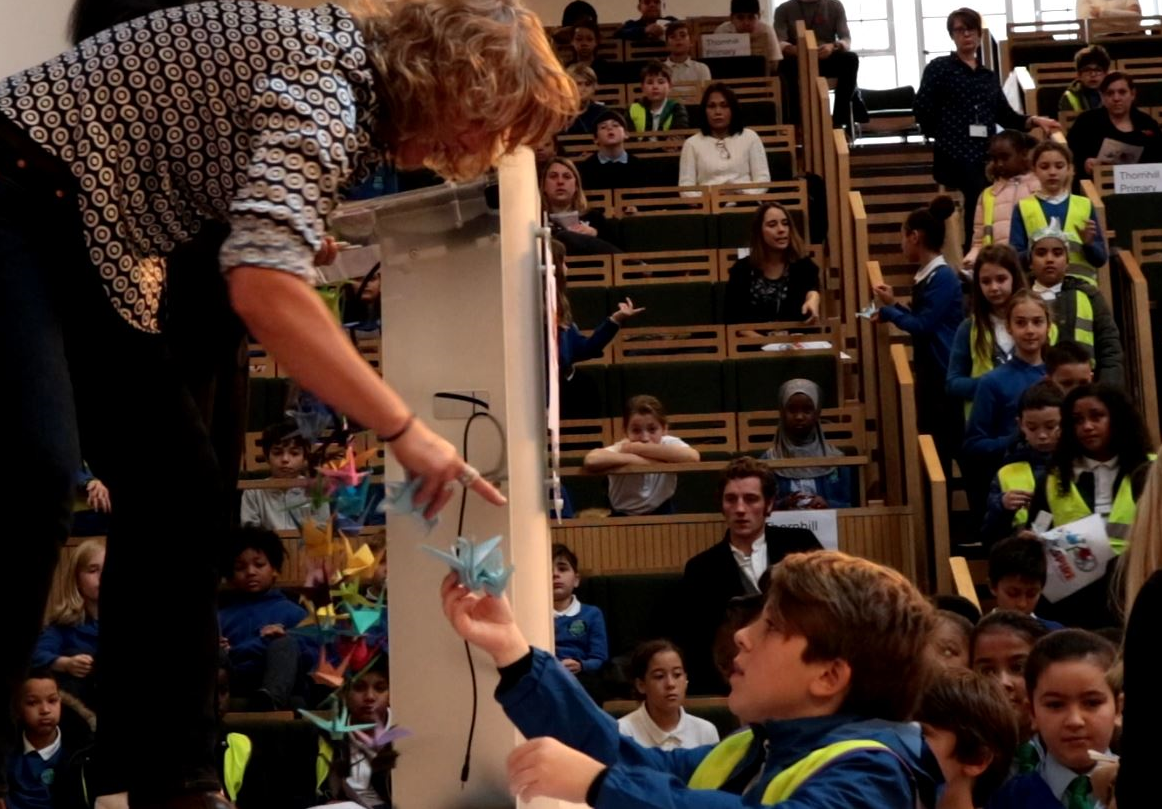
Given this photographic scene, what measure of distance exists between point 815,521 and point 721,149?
13.8ft

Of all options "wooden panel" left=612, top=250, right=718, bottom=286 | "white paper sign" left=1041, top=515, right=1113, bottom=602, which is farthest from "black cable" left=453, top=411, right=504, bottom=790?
"wooden panel" left=612, top=250, right=718, bottom=286

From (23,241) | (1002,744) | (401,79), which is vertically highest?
(401,79)

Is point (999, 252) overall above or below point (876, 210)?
below

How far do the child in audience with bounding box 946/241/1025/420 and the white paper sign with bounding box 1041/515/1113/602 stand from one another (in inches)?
58.7

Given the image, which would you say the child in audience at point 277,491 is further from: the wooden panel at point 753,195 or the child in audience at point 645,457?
the wooden panel at point 753,195

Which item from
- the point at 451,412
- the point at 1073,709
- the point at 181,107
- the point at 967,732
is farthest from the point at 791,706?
the point at 1073,709

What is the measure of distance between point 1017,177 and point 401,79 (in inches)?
260

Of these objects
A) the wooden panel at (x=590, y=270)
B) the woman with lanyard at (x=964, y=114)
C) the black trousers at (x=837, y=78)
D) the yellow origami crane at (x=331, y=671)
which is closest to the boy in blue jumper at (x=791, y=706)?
the yellow origami crane at (x=331, y=671)

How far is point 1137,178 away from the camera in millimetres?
8828

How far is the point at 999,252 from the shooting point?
675 cm

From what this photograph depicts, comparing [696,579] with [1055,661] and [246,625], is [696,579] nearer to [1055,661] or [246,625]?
[246,625]

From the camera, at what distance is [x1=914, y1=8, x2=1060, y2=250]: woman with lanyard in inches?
394

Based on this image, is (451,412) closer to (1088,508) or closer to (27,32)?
(1088,508)

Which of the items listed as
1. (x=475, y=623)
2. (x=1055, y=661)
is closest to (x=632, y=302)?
(x=1055, y=661)
